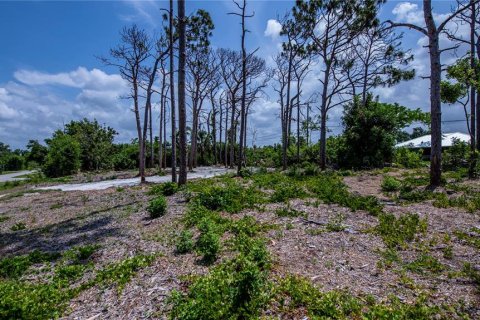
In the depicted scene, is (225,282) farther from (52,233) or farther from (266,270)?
(52,233)

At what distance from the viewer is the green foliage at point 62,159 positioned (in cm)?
2828

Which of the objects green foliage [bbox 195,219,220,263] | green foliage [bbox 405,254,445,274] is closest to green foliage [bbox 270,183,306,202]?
green foliage [bbox 195,219,220,263]

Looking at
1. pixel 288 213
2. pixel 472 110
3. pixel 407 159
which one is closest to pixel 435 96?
pixel 288 213

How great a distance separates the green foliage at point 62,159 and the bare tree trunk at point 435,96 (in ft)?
96.8

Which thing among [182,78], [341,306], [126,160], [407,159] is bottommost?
[341,306]

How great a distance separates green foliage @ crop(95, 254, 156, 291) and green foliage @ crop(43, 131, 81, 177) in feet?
91.3

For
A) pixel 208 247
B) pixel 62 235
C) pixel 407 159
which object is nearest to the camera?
pixel 208 247

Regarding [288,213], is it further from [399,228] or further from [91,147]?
[91,147]

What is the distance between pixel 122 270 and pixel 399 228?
470 centimetres

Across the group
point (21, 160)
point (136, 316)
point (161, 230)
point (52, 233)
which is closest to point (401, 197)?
point (161, 230)

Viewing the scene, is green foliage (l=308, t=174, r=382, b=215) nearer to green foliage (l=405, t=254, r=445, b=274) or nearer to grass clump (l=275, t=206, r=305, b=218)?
grass clump (l=275, t=206, r=305, b=218)

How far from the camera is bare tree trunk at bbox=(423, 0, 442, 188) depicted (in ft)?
29.8

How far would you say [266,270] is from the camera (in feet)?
12.5

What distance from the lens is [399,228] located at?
5.34 m
